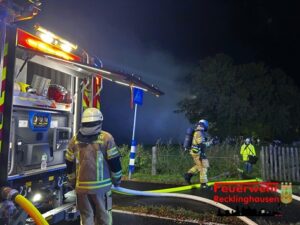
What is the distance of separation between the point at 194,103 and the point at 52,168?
1360 inches

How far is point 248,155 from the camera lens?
11227 millimetres

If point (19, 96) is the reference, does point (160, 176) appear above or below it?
below

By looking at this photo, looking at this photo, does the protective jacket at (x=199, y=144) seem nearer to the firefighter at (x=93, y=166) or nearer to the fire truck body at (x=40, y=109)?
the fire truck body at (x=40, y=109)

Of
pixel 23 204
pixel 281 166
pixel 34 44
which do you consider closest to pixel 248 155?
pixel 281 166

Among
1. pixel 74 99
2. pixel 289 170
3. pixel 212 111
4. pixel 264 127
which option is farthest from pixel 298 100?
pixel 74 99

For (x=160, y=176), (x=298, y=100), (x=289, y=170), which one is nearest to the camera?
(x=289, y=170)

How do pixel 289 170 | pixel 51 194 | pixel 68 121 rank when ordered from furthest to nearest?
pixel 289 170
pixel 68 121
pixel 51 194

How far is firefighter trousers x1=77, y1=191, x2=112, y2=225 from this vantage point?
376 cm

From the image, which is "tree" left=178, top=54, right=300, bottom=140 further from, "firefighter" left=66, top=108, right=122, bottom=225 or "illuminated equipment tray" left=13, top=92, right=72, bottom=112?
"firefighter" left=66, top=108, right=122, bottom=225

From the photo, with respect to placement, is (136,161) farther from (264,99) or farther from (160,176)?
(264,99)

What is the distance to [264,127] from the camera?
37812mm

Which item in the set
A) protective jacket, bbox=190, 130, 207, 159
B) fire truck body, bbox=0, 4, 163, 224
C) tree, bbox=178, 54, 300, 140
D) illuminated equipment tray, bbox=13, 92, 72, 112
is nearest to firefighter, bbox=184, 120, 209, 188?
protective jacket, bbox=190, 130, 207, 159

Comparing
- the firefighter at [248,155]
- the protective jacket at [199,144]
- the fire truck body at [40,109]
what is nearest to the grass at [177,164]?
the firefighter at [248,155]

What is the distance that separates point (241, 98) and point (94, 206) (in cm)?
3329
